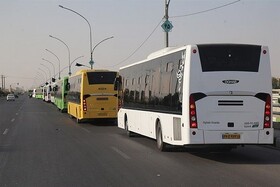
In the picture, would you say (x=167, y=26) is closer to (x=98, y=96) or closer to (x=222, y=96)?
(x=98, y=96)

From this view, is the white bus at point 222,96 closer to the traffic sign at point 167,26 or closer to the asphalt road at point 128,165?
the asphalt road at point 128,165

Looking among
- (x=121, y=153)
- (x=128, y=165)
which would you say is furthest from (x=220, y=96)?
(x=121, y=153)

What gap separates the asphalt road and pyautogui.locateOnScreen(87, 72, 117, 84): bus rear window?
9.62m

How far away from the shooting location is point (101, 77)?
26078mm

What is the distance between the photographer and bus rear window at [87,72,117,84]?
1025 inches

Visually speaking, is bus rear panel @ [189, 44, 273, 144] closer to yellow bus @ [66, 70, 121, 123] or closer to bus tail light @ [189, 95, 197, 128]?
bus tail light @ [189, 95, 197, 128]

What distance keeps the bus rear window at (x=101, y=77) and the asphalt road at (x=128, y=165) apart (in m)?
9.62

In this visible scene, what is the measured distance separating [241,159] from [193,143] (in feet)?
5.37

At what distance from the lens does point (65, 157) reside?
1288cm

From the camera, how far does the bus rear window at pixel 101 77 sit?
26031mm

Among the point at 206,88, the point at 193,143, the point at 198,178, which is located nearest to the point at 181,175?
the point at 198,178

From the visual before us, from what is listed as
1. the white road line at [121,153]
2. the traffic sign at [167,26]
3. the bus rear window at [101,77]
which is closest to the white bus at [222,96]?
the white road line at [121,153]

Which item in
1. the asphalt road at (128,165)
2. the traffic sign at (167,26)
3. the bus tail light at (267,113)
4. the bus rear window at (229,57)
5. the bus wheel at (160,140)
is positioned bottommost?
the asphalt road at (128,165)

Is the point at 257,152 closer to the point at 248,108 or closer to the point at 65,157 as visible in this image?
the point at 248,108
